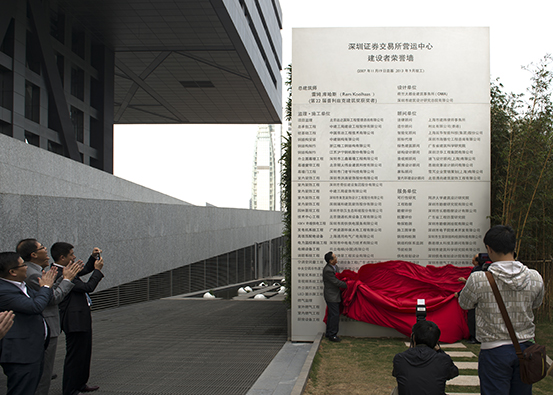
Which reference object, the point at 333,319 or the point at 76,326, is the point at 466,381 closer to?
the point at 333,319

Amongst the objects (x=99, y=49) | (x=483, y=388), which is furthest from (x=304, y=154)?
(x=99, y=49)

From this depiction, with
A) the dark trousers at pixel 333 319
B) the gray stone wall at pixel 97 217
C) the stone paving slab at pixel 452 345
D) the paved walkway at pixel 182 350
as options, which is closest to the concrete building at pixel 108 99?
the gray stone wall at pixel 97 217

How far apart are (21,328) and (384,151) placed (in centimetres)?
574

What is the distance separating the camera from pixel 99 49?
20578 mm

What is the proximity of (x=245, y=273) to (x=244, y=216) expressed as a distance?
11.0 feet

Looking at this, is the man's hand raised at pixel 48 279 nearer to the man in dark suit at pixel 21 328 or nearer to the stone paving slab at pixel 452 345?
the man in dark suit at pixel 21 328

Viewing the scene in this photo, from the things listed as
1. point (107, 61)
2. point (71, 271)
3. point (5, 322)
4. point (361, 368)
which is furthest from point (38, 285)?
point (107, 61)

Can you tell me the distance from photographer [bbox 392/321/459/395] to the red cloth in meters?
4.20

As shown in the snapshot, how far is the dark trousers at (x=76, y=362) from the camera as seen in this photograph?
4727 millimetres

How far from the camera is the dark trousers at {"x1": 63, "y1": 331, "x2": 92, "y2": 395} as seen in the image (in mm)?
4727

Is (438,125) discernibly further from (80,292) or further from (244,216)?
(244,216)

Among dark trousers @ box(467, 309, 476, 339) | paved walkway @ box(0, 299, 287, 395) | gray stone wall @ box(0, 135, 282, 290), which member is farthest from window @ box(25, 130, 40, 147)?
dark trousers @ box(467, 309, 476, 339)

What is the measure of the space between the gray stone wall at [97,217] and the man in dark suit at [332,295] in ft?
16.7

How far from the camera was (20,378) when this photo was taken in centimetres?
370
